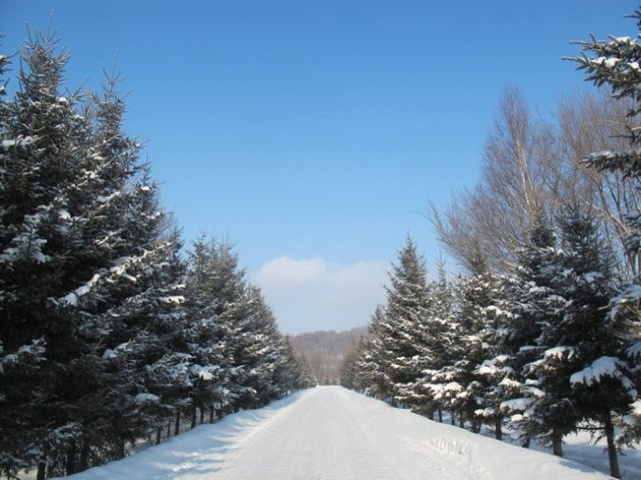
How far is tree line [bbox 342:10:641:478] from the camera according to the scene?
8.05m

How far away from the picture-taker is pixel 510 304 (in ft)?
42.1

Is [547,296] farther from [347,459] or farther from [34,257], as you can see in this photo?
[34,257]

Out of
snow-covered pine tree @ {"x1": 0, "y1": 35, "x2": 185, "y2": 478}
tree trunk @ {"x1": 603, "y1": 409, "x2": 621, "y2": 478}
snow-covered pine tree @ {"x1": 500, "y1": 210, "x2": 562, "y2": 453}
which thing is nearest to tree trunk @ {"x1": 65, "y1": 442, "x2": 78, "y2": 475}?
snow-covered pine tree @ {"x1": 0, "y1": 35, "x2": 185, "y2": 478}

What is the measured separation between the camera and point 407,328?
91.4 ft

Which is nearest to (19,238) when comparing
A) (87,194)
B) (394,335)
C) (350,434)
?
(87,194)

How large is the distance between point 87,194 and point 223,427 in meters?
13.8

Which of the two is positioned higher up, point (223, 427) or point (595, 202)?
point (595, 202)

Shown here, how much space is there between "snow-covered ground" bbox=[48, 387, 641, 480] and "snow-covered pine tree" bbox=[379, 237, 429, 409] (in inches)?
298

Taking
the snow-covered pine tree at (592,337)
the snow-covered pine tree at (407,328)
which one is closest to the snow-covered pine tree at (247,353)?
the snow-covered pine tree at (407,328)

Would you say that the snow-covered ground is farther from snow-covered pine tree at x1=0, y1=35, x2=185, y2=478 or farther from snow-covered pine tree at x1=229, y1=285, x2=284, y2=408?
snow-covered pine tree at x1=229, y1=285, x2=284, y2=408

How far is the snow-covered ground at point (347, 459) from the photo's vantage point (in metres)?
9.38

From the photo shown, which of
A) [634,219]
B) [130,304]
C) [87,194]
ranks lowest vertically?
[130,304]

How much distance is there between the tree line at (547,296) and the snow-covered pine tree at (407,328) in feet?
0.38

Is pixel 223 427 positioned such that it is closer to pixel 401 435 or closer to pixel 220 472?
pixel 401 435
